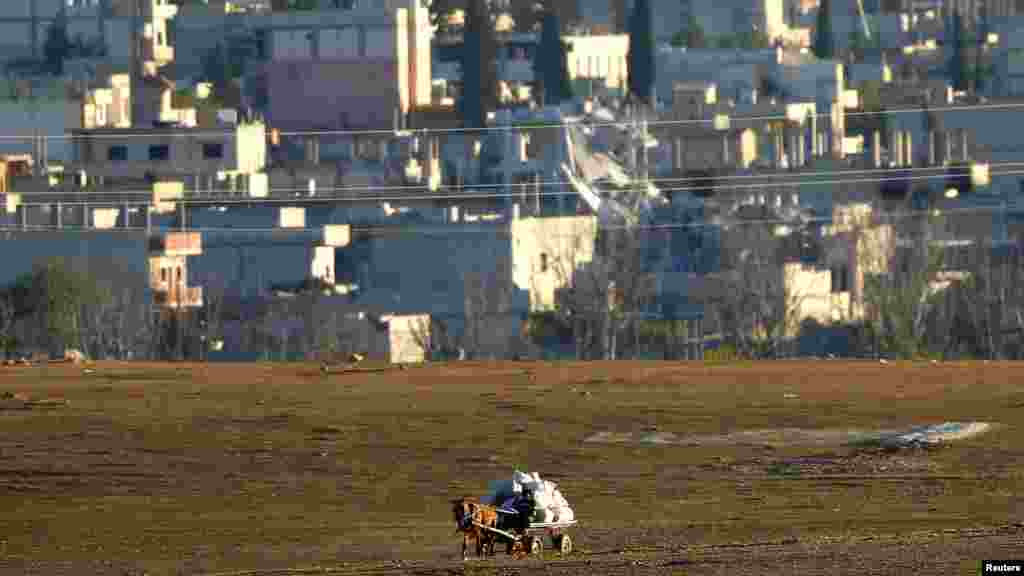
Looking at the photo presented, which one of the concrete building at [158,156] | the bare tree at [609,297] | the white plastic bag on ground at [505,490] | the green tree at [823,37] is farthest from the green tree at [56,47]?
the white plastic bag on ground at [505,490]

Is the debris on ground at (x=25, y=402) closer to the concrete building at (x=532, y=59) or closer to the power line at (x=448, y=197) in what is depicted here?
the power line at (x=448, y=197)

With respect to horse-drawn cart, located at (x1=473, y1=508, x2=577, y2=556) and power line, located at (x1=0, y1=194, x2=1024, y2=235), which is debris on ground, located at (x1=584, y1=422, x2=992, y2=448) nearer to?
horse-drawn cart, located at (x1=473, y1=508, x2=577, y2=556)

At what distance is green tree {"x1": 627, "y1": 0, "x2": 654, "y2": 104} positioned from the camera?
420 feet

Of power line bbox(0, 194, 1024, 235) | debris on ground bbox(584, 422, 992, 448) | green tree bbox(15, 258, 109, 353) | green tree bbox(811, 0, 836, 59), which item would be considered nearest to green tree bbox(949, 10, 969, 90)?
green tree bbox(811, 0, 836, 59)

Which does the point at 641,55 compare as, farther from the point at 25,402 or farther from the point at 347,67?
the point at 25,402

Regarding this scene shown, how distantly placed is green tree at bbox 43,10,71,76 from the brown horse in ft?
348

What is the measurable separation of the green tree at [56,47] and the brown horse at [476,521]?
106 metres

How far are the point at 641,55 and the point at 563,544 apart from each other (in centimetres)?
10594

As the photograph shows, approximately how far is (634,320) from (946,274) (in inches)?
407

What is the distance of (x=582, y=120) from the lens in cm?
10888

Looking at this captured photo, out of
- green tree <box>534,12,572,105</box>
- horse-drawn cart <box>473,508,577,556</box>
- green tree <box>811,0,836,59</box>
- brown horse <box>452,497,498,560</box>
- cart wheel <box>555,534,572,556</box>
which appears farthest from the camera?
green tree <box>811,0,836,59</box>

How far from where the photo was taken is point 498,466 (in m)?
30.1

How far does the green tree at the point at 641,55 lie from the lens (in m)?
128

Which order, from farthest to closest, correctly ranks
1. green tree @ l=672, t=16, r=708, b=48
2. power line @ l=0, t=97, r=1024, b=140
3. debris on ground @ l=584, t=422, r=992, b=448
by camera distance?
green tree @ l=672, t=16, r=708, b=48
power line @ l=0, t=97, r=1024, b=140
debris on ground @ l=584, t=422, r=992, b=448
